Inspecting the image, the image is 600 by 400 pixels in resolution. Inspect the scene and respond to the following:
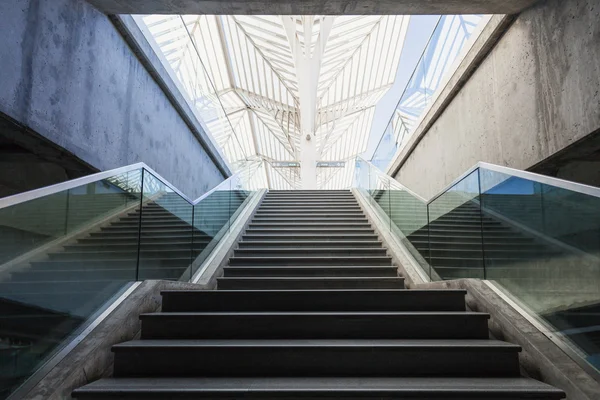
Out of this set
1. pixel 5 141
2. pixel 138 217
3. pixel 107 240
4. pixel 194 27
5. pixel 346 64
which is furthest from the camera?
pixel 346 64

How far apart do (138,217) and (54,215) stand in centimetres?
104

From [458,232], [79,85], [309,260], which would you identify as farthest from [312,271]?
[79,85]

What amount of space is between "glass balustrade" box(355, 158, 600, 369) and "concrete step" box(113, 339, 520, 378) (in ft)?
1.25

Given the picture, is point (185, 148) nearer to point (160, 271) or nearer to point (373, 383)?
point (160, 271)

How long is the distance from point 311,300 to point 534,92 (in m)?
3.13

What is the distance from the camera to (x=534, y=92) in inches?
181

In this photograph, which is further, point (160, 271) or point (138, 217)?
point (160, 271)

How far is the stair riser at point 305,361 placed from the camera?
8.48 ft

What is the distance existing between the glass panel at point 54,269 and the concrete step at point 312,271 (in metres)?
1.64

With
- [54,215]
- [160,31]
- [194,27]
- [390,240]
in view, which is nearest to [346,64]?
[194,27]

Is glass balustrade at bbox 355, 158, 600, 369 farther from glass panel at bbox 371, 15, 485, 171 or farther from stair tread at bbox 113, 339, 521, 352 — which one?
glass panel at bbox 371, 15, 485, 171

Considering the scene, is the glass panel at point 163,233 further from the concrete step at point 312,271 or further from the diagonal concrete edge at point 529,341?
the diagonal concrete edge at point 529,341

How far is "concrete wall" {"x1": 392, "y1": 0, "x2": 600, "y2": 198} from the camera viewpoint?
374 cm

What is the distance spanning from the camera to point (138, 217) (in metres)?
3.53
